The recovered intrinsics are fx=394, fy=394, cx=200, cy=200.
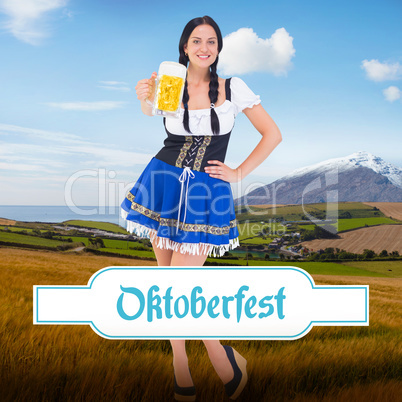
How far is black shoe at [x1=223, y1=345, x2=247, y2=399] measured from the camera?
2781 mm

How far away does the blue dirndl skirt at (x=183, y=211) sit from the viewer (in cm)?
267

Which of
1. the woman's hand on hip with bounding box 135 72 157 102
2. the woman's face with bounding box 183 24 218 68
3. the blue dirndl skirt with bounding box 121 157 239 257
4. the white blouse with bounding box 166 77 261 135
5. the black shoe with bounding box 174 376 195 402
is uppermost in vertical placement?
the woman's face with bounding box 183 24 218 68

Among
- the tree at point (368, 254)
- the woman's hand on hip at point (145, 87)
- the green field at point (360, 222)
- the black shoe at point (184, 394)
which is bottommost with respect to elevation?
the black shoe at point (184, 394)

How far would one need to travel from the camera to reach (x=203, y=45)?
9.09ft

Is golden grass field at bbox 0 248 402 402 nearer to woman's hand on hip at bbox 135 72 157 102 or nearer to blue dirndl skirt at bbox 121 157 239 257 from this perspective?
blue dirndl skirt at bbox 121 157 239 257

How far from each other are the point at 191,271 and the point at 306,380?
1262 millimetres

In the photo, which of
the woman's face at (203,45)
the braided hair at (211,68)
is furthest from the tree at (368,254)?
the woman's face at (203,45)

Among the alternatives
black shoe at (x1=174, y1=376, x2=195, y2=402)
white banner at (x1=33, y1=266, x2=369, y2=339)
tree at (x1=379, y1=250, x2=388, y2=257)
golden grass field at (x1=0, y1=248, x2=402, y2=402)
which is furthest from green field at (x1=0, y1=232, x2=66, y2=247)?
tree at (x1=379, y1=250, x2=388, y2=257)

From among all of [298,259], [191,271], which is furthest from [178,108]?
[298,259]

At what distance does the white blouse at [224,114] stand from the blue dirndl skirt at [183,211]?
0.90 ft

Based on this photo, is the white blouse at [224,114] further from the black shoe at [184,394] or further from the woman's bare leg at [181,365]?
the black shoe at [184,394]

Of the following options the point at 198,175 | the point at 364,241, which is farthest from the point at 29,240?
the point at 364,241

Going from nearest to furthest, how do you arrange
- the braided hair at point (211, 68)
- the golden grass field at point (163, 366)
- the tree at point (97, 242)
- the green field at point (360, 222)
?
1. the golden grass field at point (163, 366)
2. the braided hair at point (211, 68)
3. the tree at point (97, 242)
4. the green field at point (360, 222)

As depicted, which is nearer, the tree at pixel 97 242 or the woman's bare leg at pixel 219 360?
the woman's bare leg at pixel 219 360
